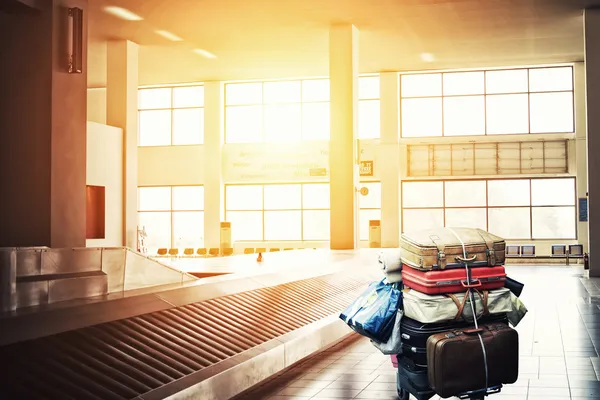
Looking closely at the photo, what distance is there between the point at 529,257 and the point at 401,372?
20749mm

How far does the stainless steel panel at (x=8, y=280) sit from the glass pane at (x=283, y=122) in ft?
72.5

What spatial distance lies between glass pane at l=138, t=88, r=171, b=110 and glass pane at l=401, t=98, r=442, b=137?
9666mm

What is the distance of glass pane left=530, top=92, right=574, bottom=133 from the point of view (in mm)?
24359

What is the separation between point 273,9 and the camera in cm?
1742

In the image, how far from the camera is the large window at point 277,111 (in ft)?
87.8

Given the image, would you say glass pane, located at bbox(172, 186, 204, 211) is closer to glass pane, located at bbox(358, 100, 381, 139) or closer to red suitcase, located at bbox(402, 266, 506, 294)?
glass pane, located at bbox(358, 100, 381, 139)

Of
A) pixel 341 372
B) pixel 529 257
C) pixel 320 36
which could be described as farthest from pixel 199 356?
pixel 529 257

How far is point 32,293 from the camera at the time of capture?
5.13 metres

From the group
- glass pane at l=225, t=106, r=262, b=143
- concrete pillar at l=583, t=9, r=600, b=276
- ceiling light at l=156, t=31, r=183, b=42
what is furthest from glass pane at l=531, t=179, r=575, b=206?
ceiling light at l=156, t=31, r=183, b=42

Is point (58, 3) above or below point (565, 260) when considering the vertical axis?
above

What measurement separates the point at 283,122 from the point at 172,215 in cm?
588

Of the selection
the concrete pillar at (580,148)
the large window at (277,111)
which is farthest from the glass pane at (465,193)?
the large window at (277,111)

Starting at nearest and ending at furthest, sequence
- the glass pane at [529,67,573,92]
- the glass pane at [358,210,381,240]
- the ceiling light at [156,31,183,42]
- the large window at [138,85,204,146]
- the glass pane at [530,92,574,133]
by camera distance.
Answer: the ceiling light at [156,31,183,42] < the glass pane at [530,92,574,133] < the glass pane at [529,67,573,92] < the glass pane at [358,210,381,240] < the large window at [138,85,204,146]

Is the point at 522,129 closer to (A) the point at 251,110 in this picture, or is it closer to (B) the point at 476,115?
(B) the point at 476,115
